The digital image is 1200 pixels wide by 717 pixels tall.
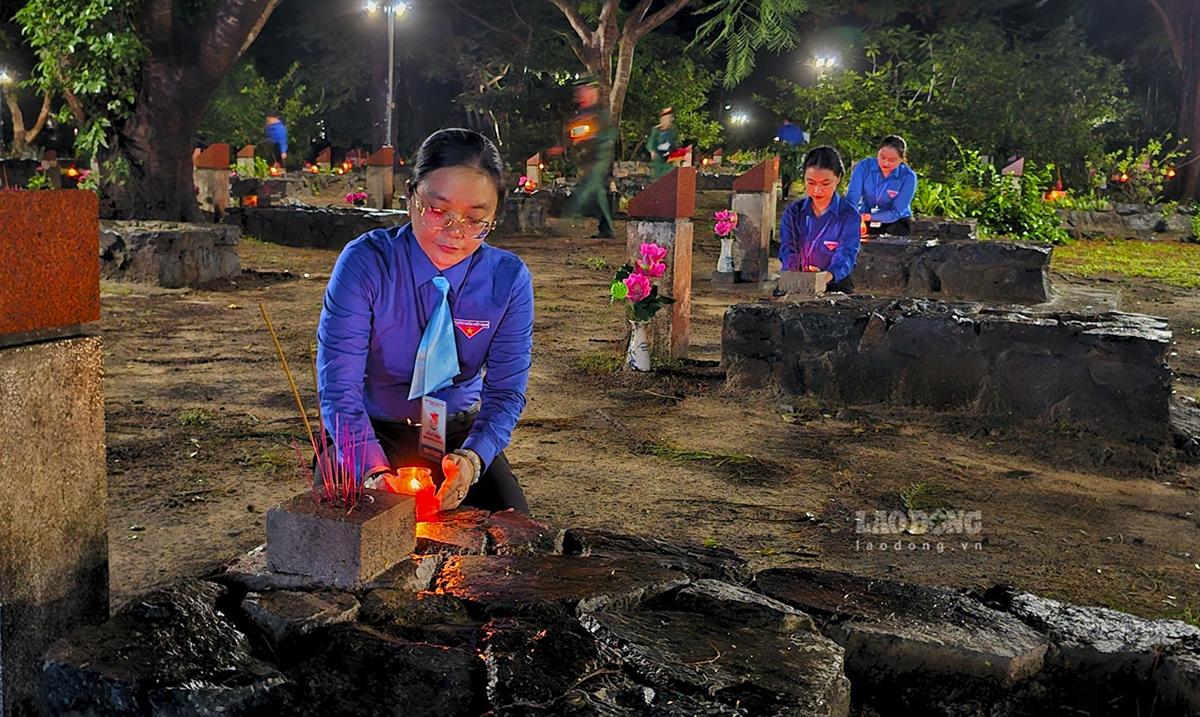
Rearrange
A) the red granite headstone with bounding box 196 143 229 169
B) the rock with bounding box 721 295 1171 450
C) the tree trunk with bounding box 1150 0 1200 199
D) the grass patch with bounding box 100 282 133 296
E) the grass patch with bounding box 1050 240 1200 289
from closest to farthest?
the rock with bounding box 721 295 1171 450 → the grass patch with bounding box 100 282 133 296 → the grass patch with bounding box 1050 240 1200 289 → the red granite headstone with bounding box 196 143 229 169 → the tree trunk with bounding box 1150 0 1200 199

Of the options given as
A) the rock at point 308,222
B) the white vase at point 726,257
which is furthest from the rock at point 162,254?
the white vase at point 726,257

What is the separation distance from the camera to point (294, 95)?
32.3 m

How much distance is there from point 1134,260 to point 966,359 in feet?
36.7

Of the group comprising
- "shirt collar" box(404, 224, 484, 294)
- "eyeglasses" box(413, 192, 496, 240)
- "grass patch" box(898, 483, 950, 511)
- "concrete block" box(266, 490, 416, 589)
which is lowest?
"grass patch" box(898, 483, 950, 511)

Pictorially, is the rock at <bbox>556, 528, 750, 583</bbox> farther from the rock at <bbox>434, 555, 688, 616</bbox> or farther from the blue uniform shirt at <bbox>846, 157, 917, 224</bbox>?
the blue uniform shirt at <bbox>846, 157, 917, 224</bbox>

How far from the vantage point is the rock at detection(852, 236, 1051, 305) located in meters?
11.6

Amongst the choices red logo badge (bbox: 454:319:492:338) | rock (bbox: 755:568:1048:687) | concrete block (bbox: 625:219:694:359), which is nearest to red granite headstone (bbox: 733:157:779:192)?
concrete block (bbox: 625:219:694:359)

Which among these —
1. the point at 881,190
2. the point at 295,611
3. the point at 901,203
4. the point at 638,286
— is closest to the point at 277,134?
the point at 881,190

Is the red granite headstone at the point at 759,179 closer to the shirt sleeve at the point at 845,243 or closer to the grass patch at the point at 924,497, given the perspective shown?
the shirt sleeve at the point at 845,243

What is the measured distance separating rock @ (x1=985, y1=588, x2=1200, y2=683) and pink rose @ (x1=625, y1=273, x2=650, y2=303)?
5192 mm

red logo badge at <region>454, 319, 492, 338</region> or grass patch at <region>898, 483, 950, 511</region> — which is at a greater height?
red logo badge at <region>454, 319, 492, 338</region>

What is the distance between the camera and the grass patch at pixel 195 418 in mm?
6695

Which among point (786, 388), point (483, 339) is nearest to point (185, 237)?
point (786, 388)

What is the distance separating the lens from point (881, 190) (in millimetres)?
12250
